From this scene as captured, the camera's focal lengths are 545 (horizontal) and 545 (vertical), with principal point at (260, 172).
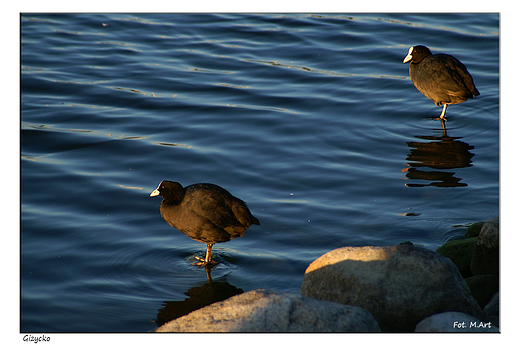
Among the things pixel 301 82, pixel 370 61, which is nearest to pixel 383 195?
pixel 301 82

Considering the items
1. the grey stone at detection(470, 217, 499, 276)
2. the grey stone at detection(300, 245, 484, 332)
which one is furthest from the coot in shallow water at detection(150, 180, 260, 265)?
the grey stone at detection(470, 217, 499, 276)

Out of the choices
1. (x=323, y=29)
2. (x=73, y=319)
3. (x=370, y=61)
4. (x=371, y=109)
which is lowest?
(x=73, y=319)

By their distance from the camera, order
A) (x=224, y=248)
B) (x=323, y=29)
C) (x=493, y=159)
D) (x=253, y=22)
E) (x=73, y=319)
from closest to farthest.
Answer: (x=73, y=319), (x=224, y=248), (x=493, y=159), (x=323, y=29), (x=253, y=22)

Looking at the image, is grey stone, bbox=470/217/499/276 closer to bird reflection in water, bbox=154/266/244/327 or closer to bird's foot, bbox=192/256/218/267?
bird reflection in water, bbox=154/266/244/327

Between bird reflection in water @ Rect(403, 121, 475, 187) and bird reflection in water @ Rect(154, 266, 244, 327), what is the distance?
4.21 metres

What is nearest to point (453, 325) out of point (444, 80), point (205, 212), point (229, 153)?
point (205, 212)

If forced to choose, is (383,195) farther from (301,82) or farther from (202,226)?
(301,82)

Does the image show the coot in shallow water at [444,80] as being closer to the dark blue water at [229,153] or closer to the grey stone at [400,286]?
the dark blue water at [229,153]

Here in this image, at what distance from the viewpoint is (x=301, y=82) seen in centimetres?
1488

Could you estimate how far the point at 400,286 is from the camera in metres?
5.33

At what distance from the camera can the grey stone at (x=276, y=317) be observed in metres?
4.59

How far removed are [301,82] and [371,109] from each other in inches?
101

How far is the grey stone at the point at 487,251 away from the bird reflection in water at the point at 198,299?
2.77 meters

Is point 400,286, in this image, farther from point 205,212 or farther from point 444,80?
point 444,80
